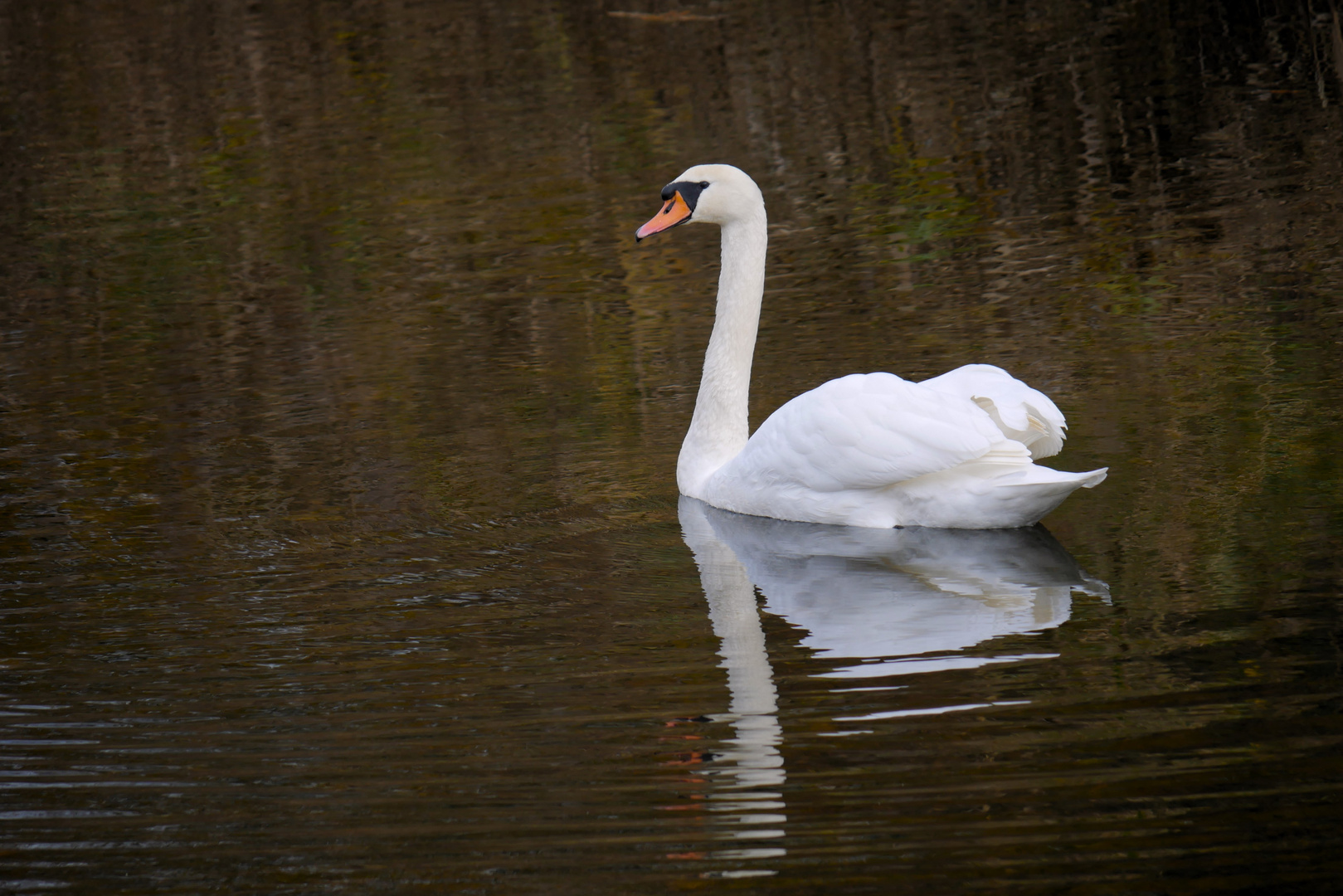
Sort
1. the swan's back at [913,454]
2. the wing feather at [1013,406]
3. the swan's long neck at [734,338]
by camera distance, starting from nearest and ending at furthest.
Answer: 1. the swan's back at [913,454]
2. the wing feather at [1013,406]
3. the swan's long neck at [734,338]

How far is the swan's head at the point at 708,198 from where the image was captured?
7.40 metres

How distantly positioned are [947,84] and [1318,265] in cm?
780

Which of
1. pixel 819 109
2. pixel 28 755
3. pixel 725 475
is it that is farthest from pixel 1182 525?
pixel 819 109

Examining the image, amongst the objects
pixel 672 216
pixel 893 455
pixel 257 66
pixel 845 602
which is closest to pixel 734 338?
pixel 672 216

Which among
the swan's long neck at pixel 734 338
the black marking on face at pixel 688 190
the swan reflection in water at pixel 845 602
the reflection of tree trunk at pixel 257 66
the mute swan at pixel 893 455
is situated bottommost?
the swan reflection in water at pixel 845 602

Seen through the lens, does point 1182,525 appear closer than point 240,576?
Yes

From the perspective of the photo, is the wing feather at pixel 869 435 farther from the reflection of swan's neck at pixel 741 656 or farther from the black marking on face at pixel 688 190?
the black marking on face at pixel 688 190

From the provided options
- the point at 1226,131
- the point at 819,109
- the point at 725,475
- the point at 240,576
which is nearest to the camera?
the point at 240,576

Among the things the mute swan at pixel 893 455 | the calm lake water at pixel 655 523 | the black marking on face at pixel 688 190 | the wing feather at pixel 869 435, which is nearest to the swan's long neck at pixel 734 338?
the mute swan at pixel 893 455

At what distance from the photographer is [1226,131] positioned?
13539mm

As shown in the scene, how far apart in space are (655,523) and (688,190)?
158 centimetres

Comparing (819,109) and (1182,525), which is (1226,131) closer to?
(819,109)

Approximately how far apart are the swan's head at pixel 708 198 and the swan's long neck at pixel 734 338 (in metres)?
0.06

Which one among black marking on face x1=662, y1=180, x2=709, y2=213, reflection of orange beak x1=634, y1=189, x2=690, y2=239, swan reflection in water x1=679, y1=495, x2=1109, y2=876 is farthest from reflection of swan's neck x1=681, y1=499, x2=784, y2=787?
black marking on face x1=662, y1=180, x2=709, y2=213
